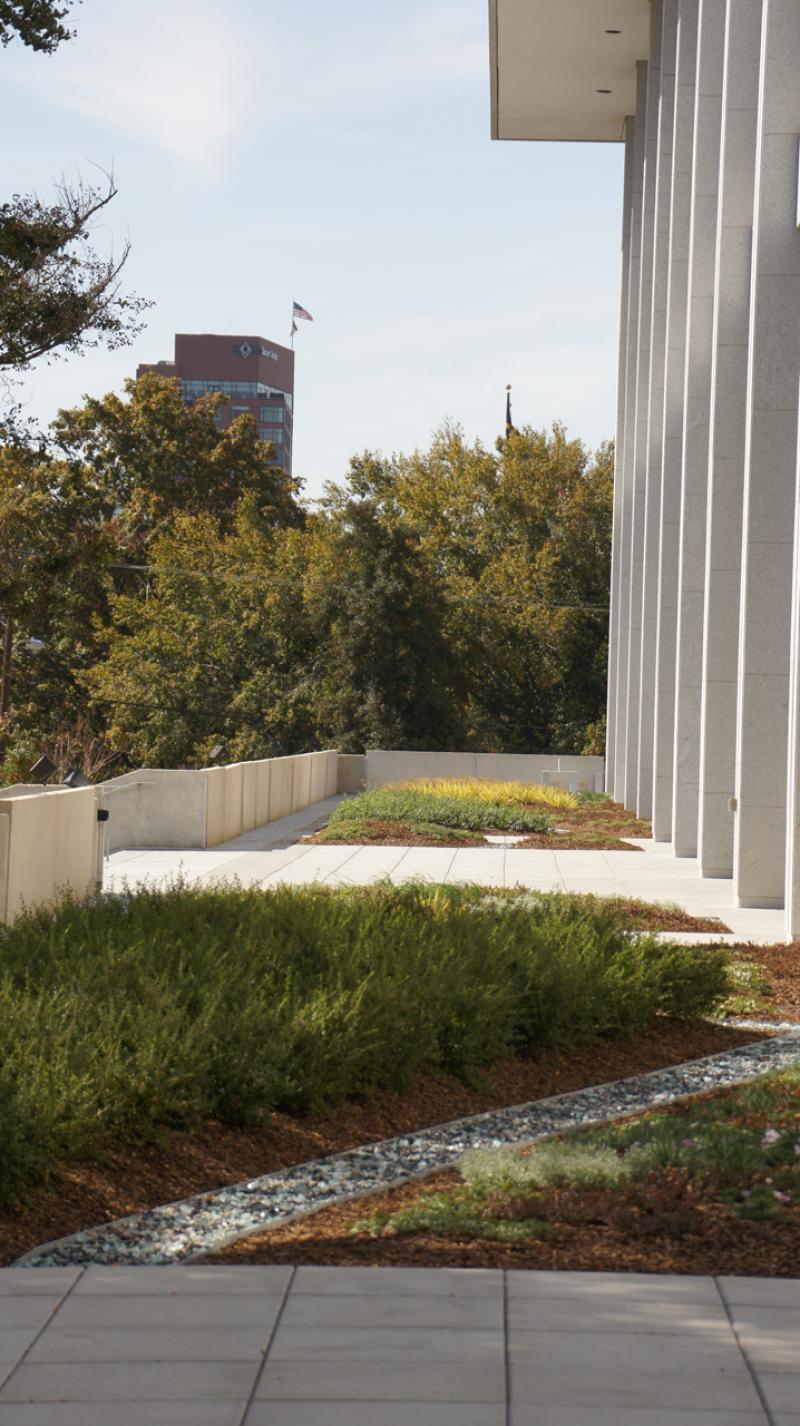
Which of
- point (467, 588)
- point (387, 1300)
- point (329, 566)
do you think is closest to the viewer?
point (387, 1300)

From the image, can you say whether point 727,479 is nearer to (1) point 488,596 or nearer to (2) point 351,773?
(2) point 351,773

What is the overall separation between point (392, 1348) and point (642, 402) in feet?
Answer: 93.8

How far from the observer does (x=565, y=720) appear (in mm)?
53094

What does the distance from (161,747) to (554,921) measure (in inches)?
1706

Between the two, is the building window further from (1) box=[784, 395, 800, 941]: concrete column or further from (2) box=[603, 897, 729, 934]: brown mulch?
(1) box=[784, 395, 800, 941]: concrete column

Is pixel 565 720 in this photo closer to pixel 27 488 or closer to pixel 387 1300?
pixel 27 488

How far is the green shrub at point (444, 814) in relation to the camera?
2398 centimetres

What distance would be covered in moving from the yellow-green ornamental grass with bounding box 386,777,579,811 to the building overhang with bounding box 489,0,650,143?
14940 millimetres

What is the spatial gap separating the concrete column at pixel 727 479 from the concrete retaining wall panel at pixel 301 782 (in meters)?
13.9

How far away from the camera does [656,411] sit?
2753 centimetres

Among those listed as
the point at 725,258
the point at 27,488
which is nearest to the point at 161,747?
the point at 27,488

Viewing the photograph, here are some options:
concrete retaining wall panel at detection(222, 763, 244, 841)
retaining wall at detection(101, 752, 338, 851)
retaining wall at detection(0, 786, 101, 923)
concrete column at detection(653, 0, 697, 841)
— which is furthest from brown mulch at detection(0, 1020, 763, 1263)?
concrete column at detection(653, 0, 697, 841)

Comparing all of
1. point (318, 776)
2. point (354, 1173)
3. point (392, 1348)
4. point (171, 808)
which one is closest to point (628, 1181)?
point (354, 1173)

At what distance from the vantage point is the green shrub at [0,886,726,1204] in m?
5.72
